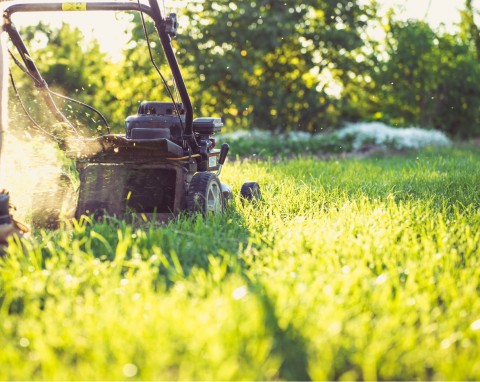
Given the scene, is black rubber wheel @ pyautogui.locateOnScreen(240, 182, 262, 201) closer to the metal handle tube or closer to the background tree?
the metal handle tube

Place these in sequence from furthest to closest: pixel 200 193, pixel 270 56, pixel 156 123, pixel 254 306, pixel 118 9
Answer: pixel 270 56, pixel 156 123, pixel 200 193, pixel 118 9, pixel 254 306

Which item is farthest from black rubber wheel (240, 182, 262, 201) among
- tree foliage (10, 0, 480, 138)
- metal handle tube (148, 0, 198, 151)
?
tree foliage (10, 0, 480, 138)

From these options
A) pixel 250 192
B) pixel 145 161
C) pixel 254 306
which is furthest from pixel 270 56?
pixel 254 306

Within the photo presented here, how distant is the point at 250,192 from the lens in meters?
4.46

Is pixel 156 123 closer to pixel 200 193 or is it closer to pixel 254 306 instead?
pixel 200 193

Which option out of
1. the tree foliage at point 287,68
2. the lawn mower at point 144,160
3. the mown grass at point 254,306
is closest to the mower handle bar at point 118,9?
the lawn mower at point 144,160

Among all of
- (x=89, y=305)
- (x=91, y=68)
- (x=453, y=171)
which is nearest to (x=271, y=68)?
(x=91, y=68)

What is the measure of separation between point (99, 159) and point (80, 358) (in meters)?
1.98

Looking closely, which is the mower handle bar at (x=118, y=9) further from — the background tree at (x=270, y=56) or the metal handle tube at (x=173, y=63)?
the background tree at (x=270, y=56)

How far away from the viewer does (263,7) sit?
11305mm

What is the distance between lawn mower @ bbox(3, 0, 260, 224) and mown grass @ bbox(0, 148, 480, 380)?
1.47 feet

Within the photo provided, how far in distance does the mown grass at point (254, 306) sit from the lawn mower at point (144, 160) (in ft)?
1.47

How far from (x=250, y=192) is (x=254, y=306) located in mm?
2425

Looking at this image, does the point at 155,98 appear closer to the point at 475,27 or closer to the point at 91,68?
the point at 91,68
